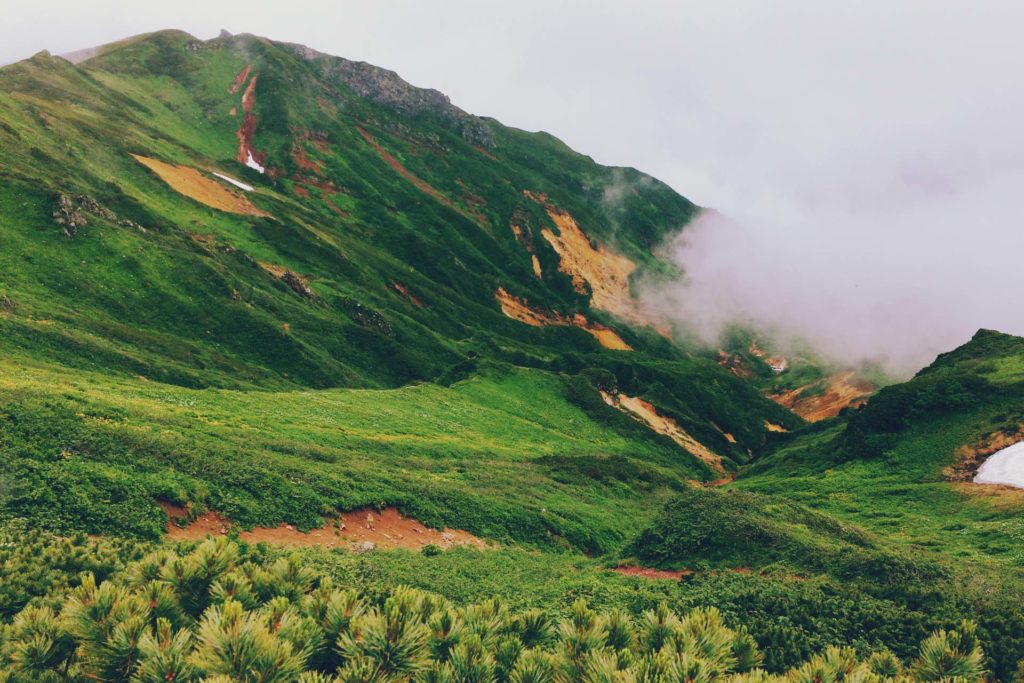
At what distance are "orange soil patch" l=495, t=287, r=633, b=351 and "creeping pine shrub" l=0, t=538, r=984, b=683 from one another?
115 meters

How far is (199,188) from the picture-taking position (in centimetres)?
9075

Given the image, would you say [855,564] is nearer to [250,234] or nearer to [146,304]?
[146,304]

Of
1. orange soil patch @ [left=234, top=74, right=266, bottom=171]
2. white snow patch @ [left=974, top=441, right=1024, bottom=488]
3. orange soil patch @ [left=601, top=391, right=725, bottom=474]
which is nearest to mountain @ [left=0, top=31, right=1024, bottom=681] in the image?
orange soil patch @ [left=601, top=391, right=725, bottom=474]

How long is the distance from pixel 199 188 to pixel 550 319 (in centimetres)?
7750

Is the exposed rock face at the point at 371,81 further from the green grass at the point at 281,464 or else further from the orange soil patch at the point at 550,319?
the green grass at the point at 281,464

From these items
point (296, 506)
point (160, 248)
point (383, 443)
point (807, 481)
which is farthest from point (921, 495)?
point (160, 248)

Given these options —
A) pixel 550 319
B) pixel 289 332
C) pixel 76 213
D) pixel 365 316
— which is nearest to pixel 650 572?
pixel 289 332

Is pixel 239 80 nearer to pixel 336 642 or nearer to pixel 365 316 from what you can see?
pixel 365 316

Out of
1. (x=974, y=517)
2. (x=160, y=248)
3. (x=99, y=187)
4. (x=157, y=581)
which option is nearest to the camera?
(x=157, y=581)

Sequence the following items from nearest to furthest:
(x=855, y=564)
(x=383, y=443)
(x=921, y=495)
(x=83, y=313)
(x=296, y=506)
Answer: (x=855, y=564)
(x=296, y=506)
(x=383, y=443)
(x=921, y=495)
(x=83, y=313)

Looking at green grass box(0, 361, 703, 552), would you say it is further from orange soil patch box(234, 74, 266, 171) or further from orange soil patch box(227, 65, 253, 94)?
orange soil patch box(227, 65, 253, 94)

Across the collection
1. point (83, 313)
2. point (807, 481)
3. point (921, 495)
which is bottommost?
point (83, 313)

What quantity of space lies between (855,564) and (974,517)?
20456mm

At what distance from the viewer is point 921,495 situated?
1531 inches
